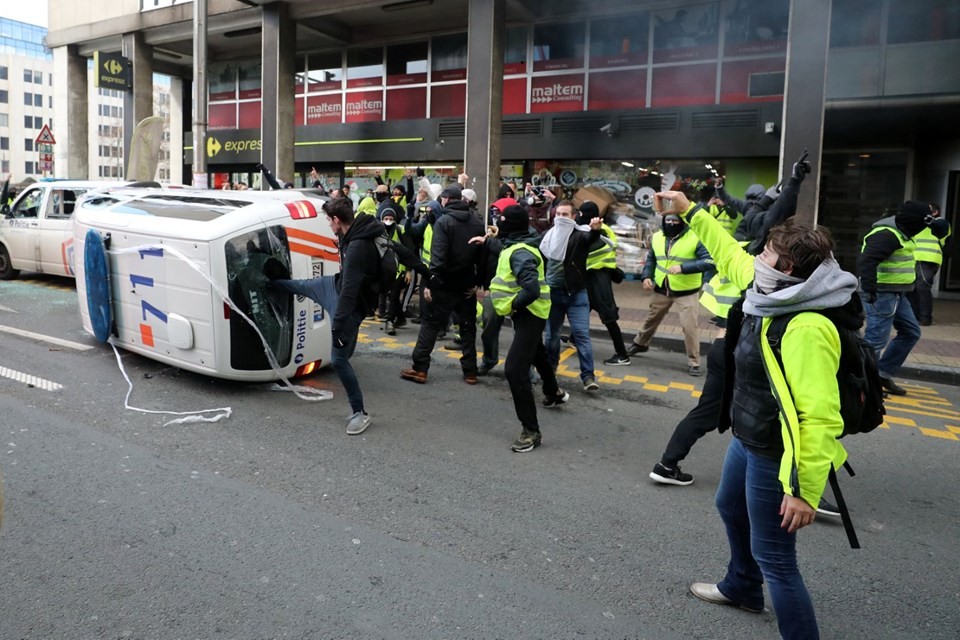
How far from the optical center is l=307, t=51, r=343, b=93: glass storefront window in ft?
56.6

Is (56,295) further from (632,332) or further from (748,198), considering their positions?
(748,198)

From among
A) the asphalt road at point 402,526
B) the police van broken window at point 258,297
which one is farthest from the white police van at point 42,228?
the police van broken window at point 258,297

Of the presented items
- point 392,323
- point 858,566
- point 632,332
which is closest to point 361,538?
point 858,566

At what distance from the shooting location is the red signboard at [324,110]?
676 inches

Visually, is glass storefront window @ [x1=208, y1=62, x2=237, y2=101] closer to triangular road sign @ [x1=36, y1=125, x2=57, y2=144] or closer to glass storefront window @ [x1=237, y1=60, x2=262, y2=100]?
glass storefront window @ [x1=237, y1=60, x2=262, y2=100]

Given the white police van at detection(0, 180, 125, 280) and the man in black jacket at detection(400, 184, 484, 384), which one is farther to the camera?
the white police van at detection(0, 180, 125, 280)

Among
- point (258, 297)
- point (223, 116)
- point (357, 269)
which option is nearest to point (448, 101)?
point (223, 116)

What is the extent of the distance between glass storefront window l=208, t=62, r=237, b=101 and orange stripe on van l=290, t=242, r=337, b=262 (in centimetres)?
1509

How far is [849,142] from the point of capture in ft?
43.0

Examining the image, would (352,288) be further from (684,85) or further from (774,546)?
(684,85)

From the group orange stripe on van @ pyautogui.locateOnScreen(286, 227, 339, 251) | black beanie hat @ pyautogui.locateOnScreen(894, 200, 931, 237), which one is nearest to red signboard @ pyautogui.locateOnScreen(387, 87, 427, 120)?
orange stripe on van @ pyautogui.locateOnScreen(286, 227, 339, 251)

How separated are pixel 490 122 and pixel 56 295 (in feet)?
24.6

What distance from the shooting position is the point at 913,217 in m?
6.24

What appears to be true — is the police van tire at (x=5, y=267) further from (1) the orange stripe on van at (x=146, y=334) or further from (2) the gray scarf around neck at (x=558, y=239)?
(2) the gray scarf around neck at (x=558, y=239)
